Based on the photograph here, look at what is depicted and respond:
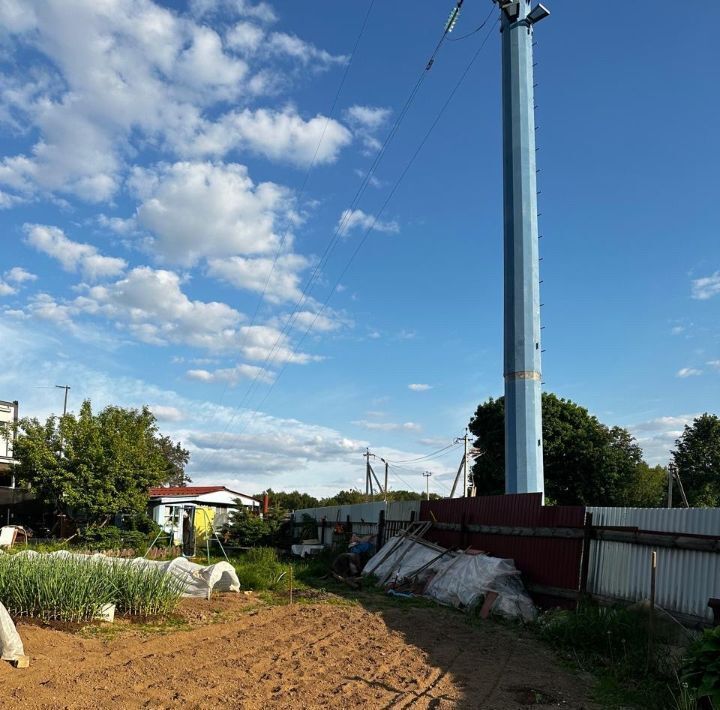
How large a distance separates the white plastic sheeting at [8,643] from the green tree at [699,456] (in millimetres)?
35418

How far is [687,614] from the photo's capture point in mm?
8195

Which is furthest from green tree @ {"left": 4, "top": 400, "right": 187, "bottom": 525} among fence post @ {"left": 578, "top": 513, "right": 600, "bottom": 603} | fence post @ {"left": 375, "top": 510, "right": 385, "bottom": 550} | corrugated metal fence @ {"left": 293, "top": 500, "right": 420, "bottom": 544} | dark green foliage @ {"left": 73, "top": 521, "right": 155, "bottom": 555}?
fence post @ {"left": 578, "top": 513, "right": 600, "bottom": 603}

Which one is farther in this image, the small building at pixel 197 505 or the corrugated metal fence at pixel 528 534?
the small building at pixel 197 505

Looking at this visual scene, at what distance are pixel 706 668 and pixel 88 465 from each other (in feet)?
89.2

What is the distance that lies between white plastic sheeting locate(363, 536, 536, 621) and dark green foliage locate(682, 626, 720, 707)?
19.2ft

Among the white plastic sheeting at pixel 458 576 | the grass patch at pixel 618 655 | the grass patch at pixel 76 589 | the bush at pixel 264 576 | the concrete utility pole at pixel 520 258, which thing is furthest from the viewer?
the concrete utility pole at pixel 520 258

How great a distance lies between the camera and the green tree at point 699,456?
36.5 metres

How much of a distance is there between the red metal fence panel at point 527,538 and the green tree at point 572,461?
66.6 feet

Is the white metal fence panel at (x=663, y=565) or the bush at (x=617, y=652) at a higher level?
the white metal fence panel at (x=663, y=565)

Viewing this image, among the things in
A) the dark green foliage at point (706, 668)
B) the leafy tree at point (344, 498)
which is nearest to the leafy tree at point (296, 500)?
the leafy tree at point (344, 498)

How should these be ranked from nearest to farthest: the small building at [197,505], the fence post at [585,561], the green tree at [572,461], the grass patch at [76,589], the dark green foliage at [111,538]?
1. the grass patch at [76,589]
2. the fence post at [585,561]
3. the dark green foliage at [111,538]
4. the small building at [197,505]
5. the green tree at [572,461]

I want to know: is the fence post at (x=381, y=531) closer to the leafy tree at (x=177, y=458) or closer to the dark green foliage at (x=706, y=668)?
the dark green foliage at (x=706, y=668)

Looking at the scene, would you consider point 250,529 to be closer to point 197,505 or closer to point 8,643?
point 197,505

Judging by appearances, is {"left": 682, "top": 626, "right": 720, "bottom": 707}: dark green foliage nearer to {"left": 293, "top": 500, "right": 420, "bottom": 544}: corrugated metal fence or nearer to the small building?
{"left": 293, "top": 500, "right": 420, "bottom": 544}: corrugated metal fence
